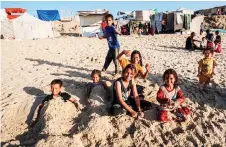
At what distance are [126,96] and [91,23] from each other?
16.8 m

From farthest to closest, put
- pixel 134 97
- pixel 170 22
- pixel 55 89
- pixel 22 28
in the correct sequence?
pixel 170 22 < pixel 22 28 < pixel 55 89 < pixel 134 97

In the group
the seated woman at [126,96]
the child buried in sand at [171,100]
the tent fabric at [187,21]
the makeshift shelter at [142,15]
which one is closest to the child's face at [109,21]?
the seated woman at [126,96]

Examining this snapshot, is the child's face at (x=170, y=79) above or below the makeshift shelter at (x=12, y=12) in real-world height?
below

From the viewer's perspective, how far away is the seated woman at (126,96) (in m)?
3.88

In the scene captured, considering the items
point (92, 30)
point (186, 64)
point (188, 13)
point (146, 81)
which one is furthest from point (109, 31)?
point (188, 13)

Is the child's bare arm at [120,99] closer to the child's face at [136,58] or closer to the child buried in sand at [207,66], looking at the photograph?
the child's face at [136,58]

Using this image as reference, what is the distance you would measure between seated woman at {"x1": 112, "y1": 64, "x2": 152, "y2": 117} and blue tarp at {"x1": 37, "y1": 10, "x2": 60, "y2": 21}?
22.9 m

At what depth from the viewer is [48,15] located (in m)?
25.8

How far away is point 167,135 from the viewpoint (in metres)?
3.48

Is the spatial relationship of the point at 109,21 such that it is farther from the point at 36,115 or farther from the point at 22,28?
the point at 22,28

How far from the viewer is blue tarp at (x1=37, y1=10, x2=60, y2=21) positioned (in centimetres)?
2498

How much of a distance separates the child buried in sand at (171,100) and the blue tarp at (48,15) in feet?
76.6

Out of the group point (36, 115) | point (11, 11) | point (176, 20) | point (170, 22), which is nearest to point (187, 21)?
point (176, 20)

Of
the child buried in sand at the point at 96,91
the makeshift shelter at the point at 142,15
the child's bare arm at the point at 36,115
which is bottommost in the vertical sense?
the child's bare arm at the point at 36,115
